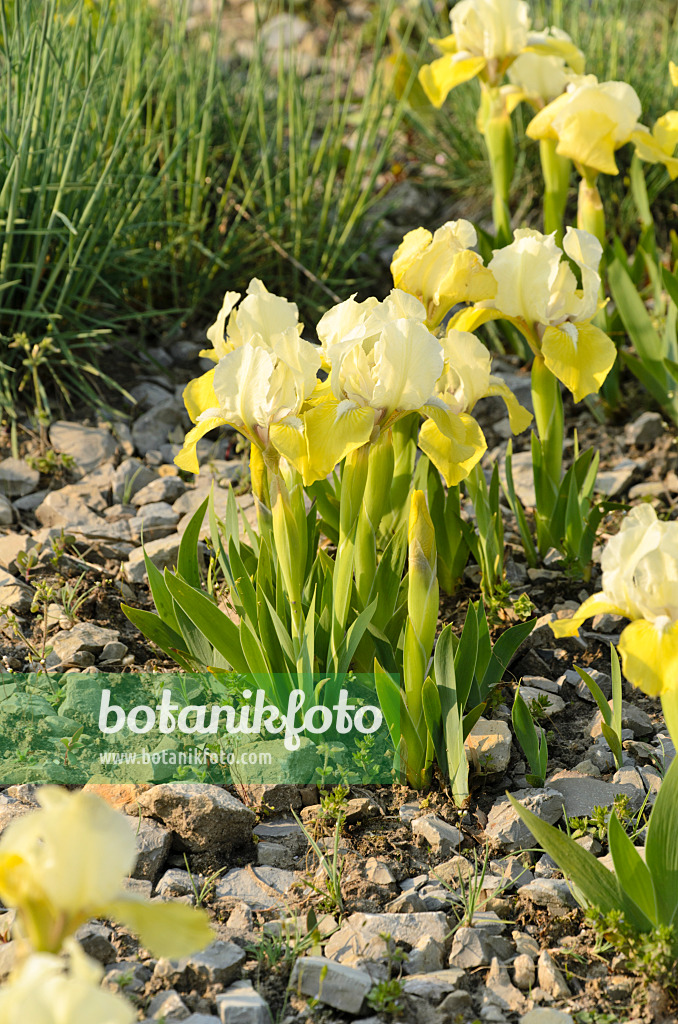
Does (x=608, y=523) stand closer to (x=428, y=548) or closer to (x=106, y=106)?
(x=428, y=548)

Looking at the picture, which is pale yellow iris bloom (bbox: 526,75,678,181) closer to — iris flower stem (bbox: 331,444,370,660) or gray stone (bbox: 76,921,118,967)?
iris flower stem (bbox: 331,444,370,660)

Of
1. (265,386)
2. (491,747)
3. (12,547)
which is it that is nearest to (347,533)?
(265,386)

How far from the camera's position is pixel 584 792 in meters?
1.53

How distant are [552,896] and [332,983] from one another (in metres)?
0.36

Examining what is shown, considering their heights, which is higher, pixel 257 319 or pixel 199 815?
pixel 257 319

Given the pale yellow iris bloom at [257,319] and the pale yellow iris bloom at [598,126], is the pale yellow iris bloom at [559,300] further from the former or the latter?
the pale yellow iris bloom at [598,126]

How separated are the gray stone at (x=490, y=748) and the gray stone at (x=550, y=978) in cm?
35

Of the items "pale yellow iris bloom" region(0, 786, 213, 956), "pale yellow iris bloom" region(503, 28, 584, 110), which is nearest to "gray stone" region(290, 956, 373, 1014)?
"pale yellow iris bloom" region(0, 786, 213, 956)

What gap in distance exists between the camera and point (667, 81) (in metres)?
3.54

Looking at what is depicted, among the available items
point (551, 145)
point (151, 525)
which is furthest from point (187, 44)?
point (151, 525)

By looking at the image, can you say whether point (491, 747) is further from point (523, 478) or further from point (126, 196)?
point (126, 196)

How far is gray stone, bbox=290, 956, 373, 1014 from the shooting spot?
1.18 metres

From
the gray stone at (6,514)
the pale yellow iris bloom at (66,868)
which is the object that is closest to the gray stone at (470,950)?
the pale yellow iris bloom at (66,868)

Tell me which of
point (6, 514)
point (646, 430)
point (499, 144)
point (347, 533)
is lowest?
point (6, 514)
